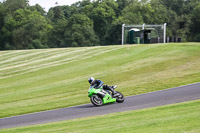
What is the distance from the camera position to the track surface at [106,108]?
17.2 metres

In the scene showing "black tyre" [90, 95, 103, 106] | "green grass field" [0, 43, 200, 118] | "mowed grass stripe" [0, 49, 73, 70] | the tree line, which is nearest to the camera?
"black tyre" [90, 95, 103, 106]

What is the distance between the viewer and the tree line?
10231 centimetres

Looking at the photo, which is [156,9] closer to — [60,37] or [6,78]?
[60,37]

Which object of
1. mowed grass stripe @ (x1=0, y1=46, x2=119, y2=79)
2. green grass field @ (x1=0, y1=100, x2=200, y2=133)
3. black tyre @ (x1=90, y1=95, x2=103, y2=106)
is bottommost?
mowed grass stripe @ (x1=0, y1=46, x2=119, y2=79)

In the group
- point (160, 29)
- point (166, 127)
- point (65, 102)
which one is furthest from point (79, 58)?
point (166, 127)

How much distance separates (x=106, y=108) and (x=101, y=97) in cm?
118

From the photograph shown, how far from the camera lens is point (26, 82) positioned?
32.3 m

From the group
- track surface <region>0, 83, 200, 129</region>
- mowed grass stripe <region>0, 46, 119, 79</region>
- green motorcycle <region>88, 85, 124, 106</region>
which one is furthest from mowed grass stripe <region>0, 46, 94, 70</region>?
green motorcycle <region>88, 85, 124, 106</region>

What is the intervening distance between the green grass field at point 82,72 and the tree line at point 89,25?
5457 centimetres

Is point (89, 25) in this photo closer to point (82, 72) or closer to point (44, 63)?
point (44, 63)

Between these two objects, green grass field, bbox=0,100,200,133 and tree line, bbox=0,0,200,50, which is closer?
green grass field, bbox=0,100,200,133

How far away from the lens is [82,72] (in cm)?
3334

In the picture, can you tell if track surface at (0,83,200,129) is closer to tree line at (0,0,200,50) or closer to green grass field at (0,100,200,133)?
green grass field at (0,100,200,133)

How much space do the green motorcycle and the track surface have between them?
12.1 inches
